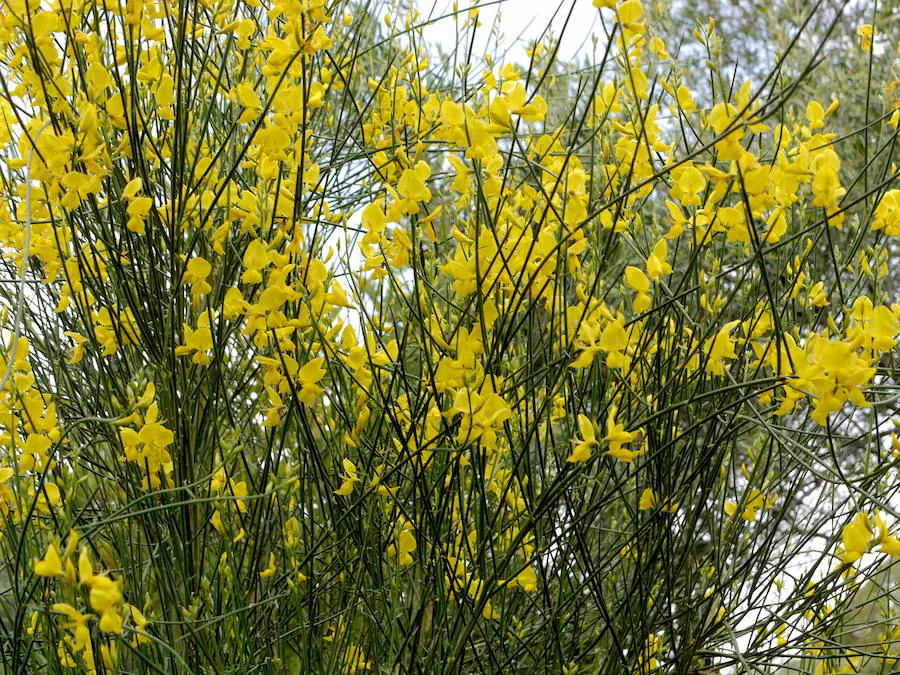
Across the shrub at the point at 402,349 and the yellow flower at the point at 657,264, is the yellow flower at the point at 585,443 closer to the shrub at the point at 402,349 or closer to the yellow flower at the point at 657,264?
the shrub at the point at 402,349

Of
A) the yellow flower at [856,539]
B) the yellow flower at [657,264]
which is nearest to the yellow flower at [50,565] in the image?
the yellow flower at [657,264]

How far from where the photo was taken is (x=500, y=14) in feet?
7.97

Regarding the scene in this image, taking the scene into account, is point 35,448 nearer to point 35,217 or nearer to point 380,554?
point 35,217

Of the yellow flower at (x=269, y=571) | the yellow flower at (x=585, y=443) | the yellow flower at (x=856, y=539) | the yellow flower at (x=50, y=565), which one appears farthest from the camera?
the yellow flower at (x=269, y=571)

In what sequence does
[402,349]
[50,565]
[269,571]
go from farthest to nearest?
1. [269,571]
2. [402,349]
3. [50,565]

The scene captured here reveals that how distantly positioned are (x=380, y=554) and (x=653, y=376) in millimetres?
526

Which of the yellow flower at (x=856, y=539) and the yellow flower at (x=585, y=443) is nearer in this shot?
the yellow flower at (x=585, y=443)

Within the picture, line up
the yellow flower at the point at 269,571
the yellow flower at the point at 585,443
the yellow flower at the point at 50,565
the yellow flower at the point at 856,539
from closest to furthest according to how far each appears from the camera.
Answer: the yellow flower at the point at 50,565 → the yellow flower at the point at 585,443 → the yellow flower at the point at 856,539 → the yellow flower at the point at 269,571

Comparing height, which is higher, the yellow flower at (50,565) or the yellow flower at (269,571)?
the yellow flower at (269,571)

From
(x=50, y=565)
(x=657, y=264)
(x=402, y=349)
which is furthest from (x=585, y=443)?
(x=50, y=565)

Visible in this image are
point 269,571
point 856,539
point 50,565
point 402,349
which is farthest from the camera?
point 269,571

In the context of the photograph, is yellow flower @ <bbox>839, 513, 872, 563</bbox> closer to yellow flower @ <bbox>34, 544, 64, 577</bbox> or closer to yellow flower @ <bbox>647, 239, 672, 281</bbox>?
yellow flower @ <bbox>647, 239, 672, 281</bbox>

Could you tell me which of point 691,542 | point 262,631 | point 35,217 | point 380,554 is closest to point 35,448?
point 35,217

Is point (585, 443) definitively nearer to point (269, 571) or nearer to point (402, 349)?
point (402, 349)
